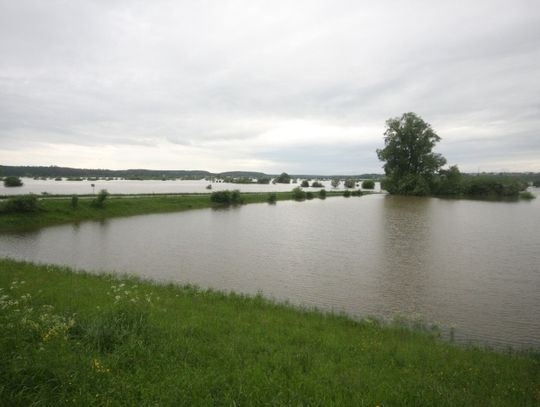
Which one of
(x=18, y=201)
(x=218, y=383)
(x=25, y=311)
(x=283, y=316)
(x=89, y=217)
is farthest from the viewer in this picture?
(x=89, y=217)

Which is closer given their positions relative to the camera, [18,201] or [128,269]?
[128,269]

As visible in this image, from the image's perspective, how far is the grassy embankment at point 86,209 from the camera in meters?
36.4

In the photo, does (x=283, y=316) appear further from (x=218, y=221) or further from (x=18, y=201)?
(x=18, y=201)

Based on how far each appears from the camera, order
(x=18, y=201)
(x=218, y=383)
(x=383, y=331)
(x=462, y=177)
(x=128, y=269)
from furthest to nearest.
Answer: (x=462, y=177) < (x=18, y=201) < (x=128, y=269) < (x=383, y=331) < (x=218, y=383)

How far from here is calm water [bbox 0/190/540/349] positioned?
13438mm

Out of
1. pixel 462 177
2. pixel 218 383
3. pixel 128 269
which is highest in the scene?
pixel 462 177

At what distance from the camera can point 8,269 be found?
15.7 meters

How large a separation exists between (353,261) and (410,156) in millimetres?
75521

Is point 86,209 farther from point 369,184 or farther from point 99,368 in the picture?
point 369,184

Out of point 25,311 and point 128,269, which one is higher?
point 25,311

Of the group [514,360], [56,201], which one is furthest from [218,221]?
[514,360]

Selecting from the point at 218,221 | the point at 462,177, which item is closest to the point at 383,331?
the point at 218,221

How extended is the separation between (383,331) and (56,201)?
4547 centimetres

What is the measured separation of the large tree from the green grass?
82.7m
